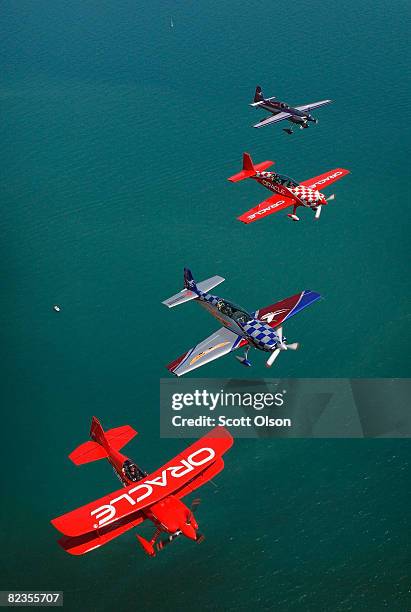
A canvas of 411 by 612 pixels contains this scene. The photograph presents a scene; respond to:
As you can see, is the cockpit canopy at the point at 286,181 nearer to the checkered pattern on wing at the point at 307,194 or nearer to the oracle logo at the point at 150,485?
the checkered pattern on wing at the point at 307,194

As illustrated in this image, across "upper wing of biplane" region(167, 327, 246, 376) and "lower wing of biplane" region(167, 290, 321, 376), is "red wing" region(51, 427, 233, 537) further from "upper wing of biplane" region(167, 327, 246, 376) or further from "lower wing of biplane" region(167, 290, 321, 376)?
"lower wing of biplane" region(167, 290, 321, 376)

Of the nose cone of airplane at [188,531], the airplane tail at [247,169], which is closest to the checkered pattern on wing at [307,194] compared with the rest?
the airplane tail at [247,169]

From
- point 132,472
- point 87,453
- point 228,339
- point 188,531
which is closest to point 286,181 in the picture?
point 228,339

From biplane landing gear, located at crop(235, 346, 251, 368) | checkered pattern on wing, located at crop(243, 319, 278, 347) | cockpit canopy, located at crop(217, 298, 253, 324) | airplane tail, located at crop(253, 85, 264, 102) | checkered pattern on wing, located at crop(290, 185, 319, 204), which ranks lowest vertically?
biplane landing gear, located at crop(235, 346, 251, 368)

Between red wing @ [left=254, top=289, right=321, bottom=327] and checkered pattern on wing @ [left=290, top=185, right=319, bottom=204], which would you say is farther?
checkered pattern on wing @ [left=290, top=185, right=319, bottom=204]

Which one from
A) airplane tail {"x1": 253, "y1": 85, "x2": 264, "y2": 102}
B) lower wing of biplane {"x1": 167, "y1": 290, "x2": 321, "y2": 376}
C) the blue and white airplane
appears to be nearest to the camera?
the blue and white airplane

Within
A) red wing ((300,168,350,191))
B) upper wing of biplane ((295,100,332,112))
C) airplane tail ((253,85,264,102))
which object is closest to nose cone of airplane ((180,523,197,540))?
red wing ((300,168,350,191))
